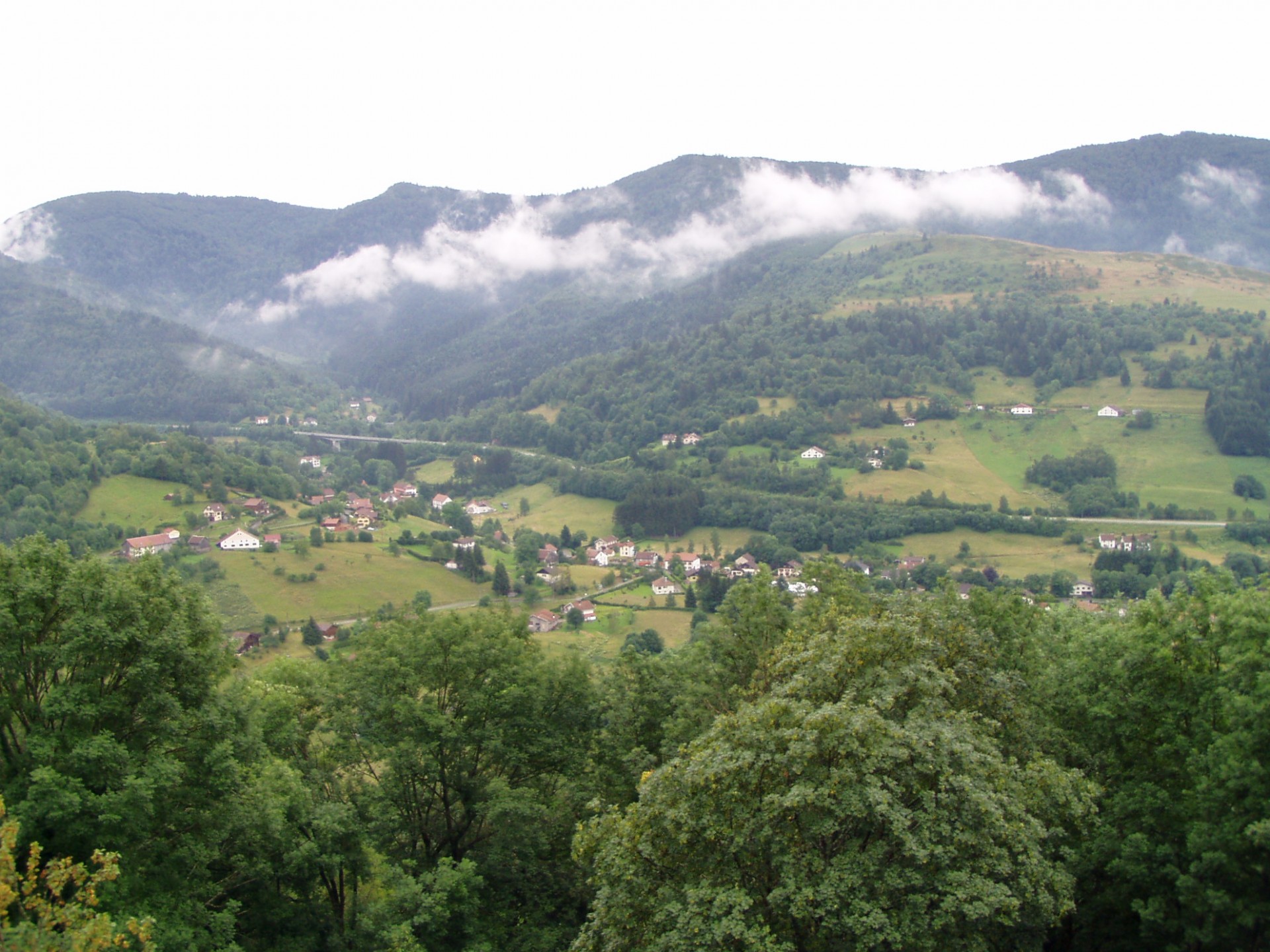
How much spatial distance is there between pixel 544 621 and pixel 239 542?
32.7 metres

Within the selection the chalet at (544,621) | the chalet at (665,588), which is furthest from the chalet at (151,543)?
the chalet at (665,588)

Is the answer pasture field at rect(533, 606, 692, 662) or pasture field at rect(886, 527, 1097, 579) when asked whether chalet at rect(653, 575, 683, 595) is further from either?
pasture field at rect(886, 527, 1097, 579)

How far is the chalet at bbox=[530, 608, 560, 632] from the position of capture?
66.6m

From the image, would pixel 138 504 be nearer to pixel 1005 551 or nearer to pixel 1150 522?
pixel 1005 551

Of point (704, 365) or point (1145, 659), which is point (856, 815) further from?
point (704, 365)

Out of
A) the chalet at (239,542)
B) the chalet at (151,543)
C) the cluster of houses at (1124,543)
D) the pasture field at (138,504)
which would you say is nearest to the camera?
the chalet at (151,543)

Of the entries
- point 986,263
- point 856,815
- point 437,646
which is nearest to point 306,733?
point 437,646

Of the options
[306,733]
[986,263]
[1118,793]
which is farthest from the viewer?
[986,263]

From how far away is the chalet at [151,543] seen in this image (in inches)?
2811

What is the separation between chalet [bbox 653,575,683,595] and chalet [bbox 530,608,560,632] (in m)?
11.6

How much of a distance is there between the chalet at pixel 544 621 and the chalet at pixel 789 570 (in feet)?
71.2

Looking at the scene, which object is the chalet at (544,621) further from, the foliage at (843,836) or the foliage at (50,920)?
the foliage at (50,920)

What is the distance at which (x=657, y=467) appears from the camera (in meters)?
128

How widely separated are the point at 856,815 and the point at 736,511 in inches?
3519
